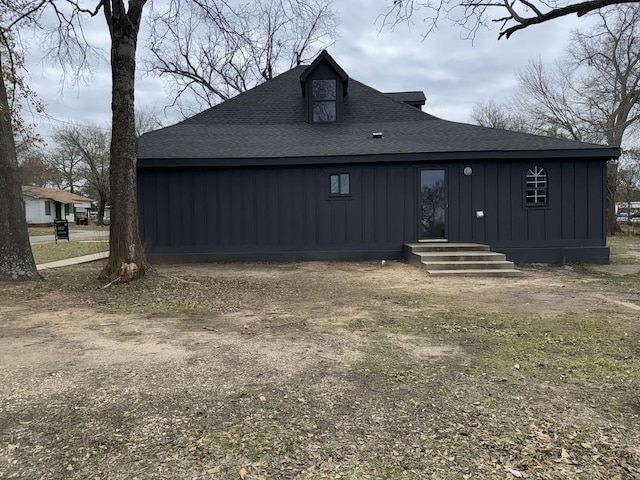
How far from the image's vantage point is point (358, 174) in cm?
1080

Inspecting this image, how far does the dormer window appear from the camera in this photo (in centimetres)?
1306

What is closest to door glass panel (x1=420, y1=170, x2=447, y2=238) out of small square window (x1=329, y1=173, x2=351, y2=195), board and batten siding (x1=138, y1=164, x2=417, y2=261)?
board and batten siding (x1=138, y1=164, x2=417, y2=261)

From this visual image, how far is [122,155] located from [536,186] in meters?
9.01

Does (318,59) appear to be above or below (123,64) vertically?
above

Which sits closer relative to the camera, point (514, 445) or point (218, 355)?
point (514, 445)

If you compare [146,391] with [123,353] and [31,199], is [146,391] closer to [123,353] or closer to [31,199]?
[123,353]

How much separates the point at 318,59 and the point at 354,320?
9.75 meters

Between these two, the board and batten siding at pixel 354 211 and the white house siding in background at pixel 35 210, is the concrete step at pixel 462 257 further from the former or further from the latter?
the white house siding in background at pixel 35 210

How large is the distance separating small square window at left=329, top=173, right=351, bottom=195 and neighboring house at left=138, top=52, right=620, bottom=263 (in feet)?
0.11

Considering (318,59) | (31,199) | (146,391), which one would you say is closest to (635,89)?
(318,59)

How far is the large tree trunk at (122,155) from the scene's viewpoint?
7.29m

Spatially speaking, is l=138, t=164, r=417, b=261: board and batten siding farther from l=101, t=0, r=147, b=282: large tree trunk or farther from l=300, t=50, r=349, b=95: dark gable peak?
l=300, t=50, r=349, b=95: dark gable peak

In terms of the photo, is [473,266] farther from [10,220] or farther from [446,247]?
[10,220]

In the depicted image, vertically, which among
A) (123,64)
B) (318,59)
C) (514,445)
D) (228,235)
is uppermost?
(318,59)
